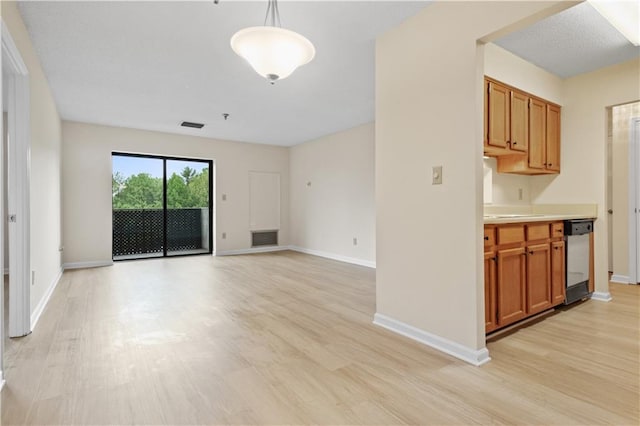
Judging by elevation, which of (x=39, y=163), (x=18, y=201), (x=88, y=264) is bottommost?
(x=88, y=264)

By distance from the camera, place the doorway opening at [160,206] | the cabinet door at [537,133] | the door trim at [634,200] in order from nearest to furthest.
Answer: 1. the cabinet door at [537,133]
2. the door trim at [634,200]
3. the doorway opening at [160,206]

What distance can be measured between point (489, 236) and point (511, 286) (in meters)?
0.53

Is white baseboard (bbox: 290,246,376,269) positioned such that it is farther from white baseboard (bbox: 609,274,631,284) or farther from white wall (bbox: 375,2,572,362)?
white baseboard (bbox: 609,274,631,284)

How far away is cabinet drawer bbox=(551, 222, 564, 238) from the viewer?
297cm

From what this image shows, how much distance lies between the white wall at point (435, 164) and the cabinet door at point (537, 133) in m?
1.56

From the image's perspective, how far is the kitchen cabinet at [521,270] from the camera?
2.38m

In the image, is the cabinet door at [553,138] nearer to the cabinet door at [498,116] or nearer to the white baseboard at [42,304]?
the cabinet door at [498,116]

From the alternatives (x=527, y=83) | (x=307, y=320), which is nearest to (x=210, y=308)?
(x=307, y=320)

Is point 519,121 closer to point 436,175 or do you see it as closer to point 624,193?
point 436,175

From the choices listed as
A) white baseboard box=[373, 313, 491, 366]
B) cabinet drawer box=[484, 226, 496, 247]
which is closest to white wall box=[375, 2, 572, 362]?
white baseboard box=[373, 313, 491, 366]

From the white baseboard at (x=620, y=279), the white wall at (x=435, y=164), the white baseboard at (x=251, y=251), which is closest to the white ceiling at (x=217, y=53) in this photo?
the white wall at (x=435, y=164)

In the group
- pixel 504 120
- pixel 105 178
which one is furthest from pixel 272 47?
pixel 105 178

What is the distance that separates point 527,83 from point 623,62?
1.03 meters

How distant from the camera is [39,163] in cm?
318
